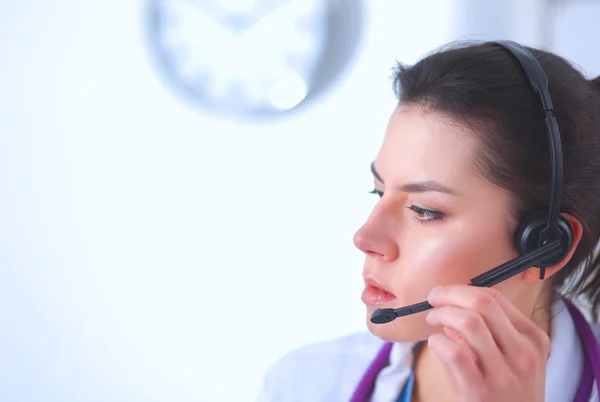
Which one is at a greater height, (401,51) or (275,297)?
(401,51)

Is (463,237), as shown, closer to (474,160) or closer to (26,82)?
(474,160)

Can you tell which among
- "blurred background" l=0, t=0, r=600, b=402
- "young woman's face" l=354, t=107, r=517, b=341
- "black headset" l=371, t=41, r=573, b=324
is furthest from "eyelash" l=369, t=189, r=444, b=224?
"blurred background" l=0, t=0, r=600, b=402

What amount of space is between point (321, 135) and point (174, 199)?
48 cm

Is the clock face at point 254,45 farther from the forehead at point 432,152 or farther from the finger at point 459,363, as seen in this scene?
the finger at point 459,363

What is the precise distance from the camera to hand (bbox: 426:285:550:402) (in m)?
0.76

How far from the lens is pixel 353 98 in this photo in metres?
2.04

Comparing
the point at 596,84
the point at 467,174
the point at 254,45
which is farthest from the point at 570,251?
the point at 254,45

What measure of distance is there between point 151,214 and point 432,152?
1.27m

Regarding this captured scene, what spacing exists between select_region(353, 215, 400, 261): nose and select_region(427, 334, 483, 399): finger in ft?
0.75

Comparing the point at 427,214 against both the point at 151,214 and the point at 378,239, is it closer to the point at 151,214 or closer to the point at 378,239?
the point at 378,239

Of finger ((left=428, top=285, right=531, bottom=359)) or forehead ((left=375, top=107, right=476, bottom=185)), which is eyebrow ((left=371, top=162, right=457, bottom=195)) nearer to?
forehead ((left=375, top=107, right=476, bottom=185))

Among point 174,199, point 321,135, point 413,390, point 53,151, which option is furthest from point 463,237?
point 53,151

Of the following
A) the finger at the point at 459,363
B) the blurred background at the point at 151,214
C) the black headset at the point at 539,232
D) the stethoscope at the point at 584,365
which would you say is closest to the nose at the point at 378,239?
the black headset at the point at 539,232

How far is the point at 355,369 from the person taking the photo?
132cm
